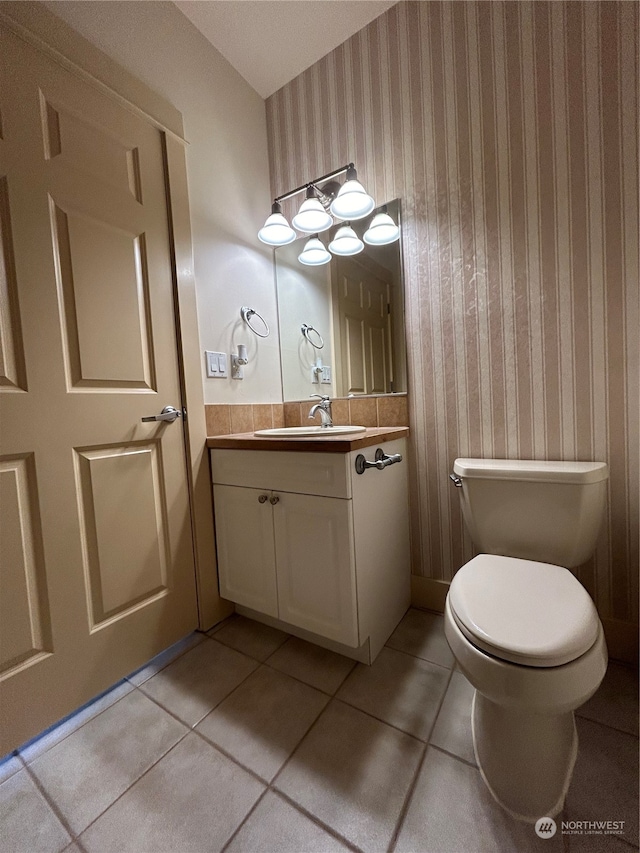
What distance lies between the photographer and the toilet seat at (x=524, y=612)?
2.23 ft

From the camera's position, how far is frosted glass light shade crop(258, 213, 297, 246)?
150 cm

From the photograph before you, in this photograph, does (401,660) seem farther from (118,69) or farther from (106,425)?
(118,69)

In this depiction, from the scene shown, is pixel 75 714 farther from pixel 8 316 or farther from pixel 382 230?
pixel 382 230

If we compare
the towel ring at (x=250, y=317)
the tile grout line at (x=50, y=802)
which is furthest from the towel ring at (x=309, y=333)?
the tile grout line at (x=50, y=802)

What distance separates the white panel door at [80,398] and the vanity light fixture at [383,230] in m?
0.82

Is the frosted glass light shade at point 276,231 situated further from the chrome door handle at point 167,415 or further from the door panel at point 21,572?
the door panel at point 21,572

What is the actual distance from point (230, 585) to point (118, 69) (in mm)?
1877

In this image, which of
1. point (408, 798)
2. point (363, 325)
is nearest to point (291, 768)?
point (408, 798)

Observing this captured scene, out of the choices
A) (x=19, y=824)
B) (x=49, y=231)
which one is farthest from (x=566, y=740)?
(x=49, y=231)

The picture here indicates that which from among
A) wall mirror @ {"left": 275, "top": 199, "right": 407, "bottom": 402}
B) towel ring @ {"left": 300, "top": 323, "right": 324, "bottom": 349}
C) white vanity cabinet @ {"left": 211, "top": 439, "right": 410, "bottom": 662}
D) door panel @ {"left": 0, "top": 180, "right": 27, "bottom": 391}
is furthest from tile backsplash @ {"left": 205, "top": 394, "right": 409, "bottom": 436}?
door panel @ {"left": 0, "top": 180, "right": 27, "bottom": 391}

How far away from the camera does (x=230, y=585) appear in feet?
4.56

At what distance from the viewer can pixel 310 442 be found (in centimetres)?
108

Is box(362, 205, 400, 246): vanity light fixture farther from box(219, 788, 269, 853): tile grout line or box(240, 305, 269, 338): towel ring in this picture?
box(219, 788, 269, 853): tile grout line

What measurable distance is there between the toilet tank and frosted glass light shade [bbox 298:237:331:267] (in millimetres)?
1164
